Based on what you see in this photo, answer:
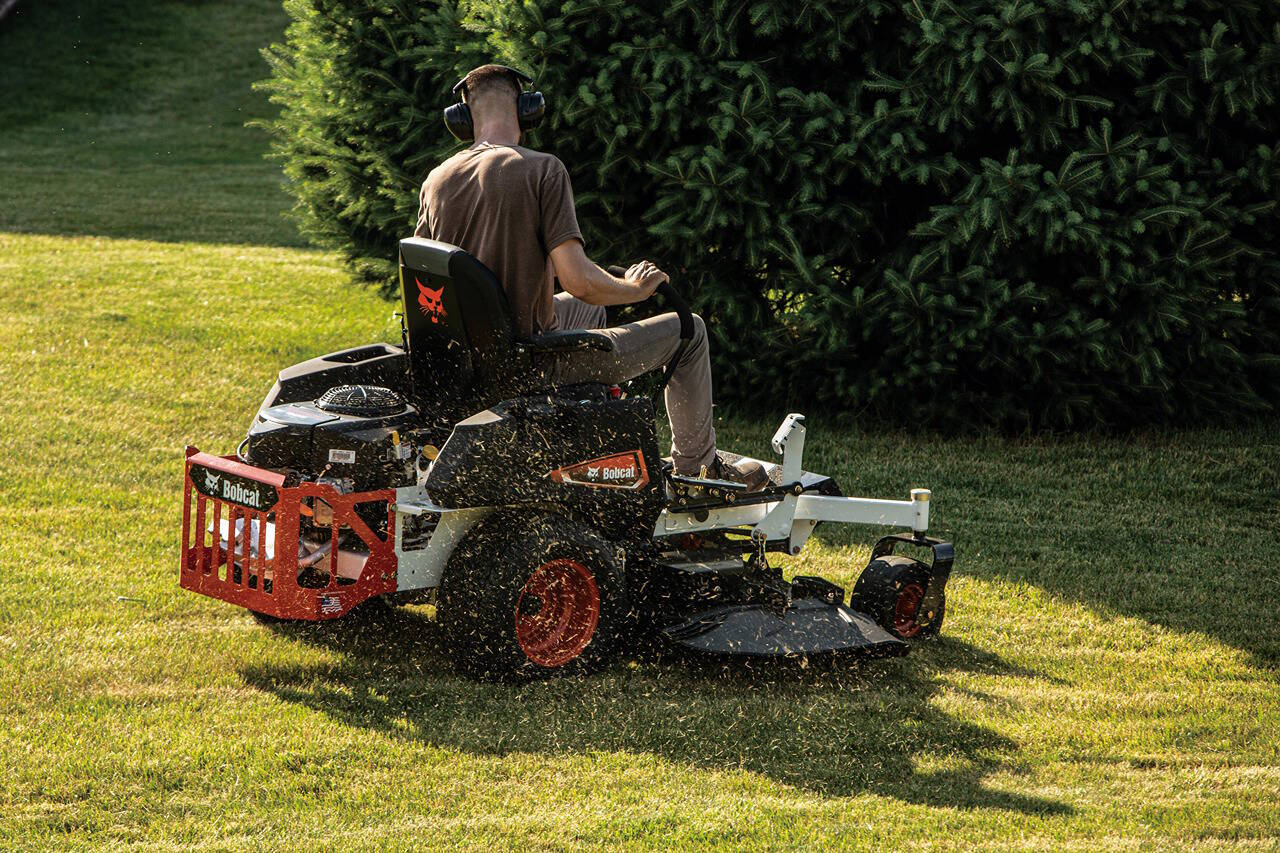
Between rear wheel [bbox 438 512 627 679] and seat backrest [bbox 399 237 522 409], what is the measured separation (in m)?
0.47

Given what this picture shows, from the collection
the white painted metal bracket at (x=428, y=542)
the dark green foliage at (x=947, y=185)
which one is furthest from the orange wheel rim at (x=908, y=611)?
the dark green foliage at (x=947, y=185)

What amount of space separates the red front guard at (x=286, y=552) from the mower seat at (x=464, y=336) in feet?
1.53

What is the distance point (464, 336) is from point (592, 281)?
45cm

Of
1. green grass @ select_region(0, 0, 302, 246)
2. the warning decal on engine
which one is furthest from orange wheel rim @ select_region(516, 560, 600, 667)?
green grass @ select_region(0, 0, 302, 246)

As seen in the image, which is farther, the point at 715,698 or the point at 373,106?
the point at 373,106

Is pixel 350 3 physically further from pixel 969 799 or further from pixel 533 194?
pixel 969 799

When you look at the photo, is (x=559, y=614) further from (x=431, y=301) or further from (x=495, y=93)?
(x=495, y=93)

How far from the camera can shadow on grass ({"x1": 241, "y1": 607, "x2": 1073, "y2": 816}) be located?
181 inches

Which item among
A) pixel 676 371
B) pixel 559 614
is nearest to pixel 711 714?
pixel 559 614

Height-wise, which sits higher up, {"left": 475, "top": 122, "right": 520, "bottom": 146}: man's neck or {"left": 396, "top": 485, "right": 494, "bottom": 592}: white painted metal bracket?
{"left": 475, "top": 122, "right": 520, "bottom": 146}: man's neck

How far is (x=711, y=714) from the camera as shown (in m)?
4.99

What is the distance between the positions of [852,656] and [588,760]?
1153 millimetres

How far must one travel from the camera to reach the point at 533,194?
5.07 metres

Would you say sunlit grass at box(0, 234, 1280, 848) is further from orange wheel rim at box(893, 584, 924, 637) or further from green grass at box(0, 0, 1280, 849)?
orange wheel rim at box(893, 584, 924, 637)
